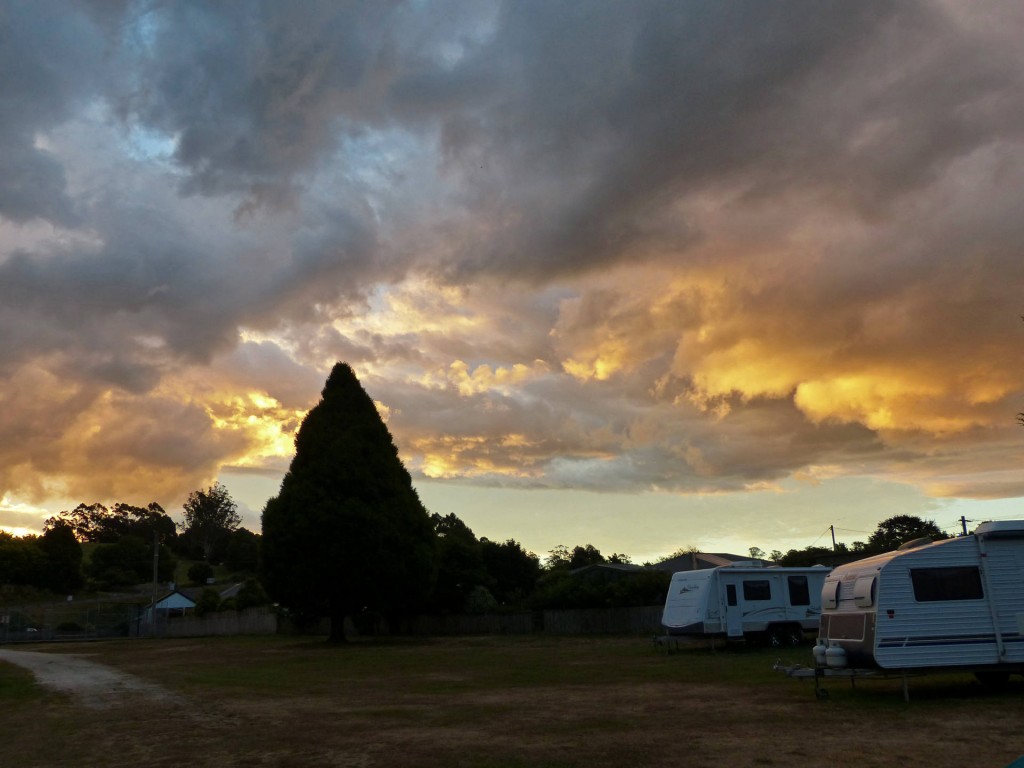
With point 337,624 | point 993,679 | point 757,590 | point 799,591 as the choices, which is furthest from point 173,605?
point 993,679

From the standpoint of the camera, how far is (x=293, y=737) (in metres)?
11.0

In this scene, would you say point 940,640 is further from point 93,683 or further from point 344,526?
point 344,526

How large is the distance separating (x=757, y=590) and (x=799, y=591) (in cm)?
148

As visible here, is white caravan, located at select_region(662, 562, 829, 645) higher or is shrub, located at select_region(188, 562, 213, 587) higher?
shrub, located at select_region(188, 562, 213, 587)

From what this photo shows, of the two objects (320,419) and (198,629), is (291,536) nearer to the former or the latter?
(320,419)

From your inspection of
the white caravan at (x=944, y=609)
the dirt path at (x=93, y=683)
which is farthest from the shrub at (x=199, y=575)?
the white caravan at (x=944, y=609)

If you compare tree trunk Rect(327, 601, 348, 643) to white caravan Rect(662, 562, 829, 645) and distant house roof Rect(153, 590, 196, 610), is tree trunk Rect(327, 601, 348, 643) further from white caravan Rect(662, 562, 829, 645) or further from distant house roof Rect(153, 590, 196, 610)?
distant house roof Rect(153, 590, 196, 610)

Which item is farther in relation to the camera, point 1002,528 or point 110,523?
point 110,523

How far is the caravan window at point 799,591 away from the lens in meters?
26.3

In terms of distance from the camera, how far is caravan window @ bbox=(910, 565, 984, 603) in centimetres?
1359

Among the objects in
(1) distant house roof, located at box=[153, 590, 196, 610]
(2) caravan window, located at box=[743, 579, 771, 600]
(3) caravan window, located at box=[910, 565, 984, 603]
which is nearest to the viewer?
(3) caravan window, located at box=[910, 565, 984, 603]

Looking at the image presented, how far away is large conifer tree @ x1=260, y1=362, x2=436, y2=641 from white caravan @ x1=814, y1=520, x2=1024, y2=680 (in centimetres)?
2663

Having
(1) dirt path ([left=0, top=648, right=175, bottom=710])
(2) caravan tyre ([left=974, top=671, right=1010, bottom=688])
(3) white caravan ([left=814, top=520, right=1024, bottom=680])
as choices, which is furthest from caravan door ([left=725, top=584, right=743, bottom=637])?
(1) dirt path ([left=0, top=648, right=175, bottom=710])

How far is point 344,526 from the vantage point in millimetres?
37719
